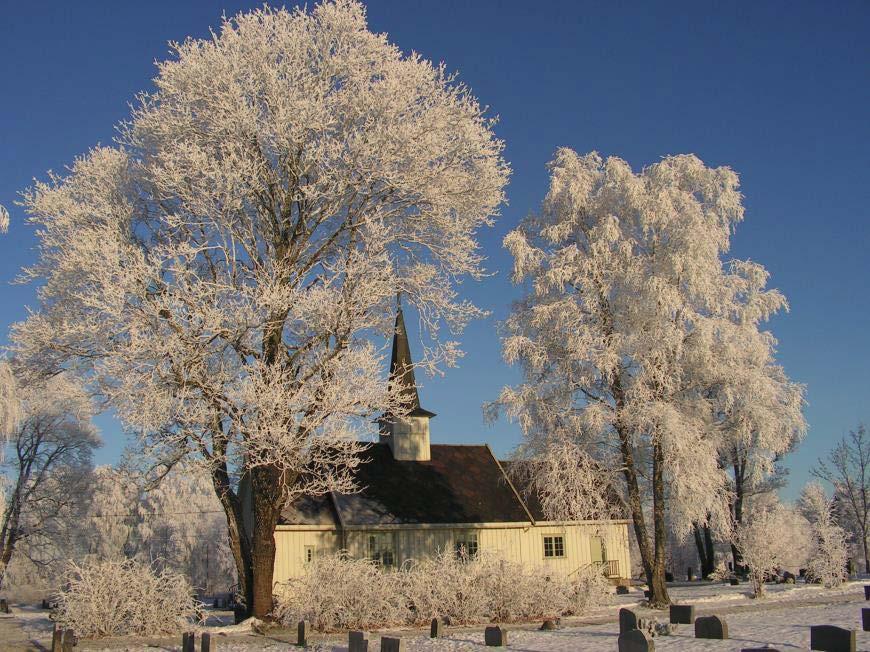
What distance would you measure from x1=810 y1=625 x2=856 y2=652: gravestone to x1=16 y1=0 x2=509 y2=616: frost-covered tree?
375 inches

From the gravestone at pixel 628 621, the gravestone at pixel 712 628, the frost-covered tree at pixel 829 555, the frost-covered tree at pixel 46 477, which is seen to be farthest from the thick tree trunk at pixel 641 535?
the frost-covered tree at pixel 46 477

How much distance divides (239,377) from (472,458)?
1741 centimetres

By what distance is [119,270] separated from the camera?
1670 cm

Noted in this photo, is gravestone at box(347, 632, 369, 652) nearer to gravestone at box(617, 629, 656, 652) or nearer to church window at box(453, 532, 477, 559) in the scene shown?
gravestone at box(617, 629, 656, 652)

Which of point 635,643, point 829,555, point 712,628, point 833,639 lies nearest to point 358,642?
point 635,643

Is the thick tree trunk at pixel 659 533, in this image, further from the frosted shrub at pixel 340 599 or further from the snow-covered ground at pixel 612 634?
the frosted shrub at pixel 340 599

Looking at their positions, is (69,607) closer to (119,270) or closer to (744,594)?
(119,270)

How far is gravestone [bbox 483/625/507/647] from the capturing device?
1413 cm

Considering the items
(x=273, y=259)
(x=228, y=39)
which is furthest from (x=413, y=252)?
(x=228, y=39)

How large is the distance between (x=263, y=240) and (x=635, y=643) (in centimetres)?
1331

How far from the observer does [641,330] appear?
2211 cm

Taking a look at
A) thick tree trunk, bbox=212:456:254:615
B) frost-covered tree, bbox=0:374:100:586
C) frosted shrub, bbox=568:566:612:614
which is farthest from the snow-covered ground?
frost-covered tree, bbox=0:374:100:586

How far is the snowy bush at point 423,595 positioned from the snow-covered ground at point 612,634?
80 cm

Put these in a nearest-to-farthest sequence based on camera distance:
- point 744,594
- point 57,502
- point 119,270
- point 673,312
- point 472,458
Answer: point 119,270 < point 673,312 < point 744,594 < point 472,458 < point 57,502
